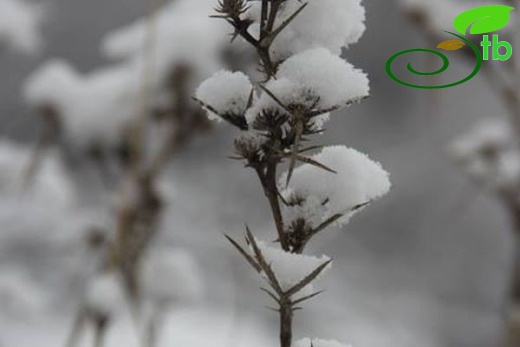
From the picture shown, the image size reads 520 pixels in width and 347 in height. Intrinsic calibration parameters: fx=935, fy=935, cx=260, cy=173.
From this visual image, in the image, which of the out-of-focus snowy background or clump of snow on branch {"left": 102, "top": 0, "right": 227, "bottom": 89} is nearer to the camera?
clump of snow on branch {"left": 102, "top": 0, "right": 227, "bottom": 89}

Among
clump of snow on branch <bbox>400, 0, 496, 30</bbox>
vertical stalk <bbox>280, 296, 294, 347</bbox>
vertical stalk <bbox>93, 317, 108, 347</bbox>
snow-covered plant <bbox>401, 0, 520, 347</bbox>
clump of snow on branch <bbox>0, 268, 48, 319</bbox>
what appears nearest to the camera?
vertical stalk <bbox>280, 296, 294, 347</bbox>

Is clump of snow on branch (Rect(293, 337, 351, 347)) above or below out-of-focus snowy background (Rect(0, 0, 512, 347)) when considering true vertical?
below

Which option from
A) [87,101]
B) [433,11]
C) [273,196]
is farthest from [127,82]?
[273,196]

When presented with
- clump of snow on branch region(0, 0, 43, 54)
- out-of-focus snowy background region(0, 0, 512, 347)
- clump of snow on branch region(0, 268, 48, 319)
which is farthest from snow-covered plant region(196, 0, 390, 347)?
out-of-focus snowy background region(0, 0, 512, 347)

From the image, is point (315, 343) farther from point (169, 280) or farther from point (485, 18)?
point (169, 280)

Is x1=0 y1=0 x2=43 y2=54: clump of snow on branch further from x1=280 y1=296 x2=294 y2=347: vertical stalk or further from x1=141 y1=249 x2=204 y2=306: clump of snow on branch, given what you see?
x1=280 y1=296 x2=294 y2=347: vertical stalk

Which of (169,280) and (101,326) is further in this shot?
(169,280)

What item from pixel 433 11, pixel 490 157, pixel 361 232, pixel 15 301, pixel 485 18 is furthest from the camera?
pixel 361 232
